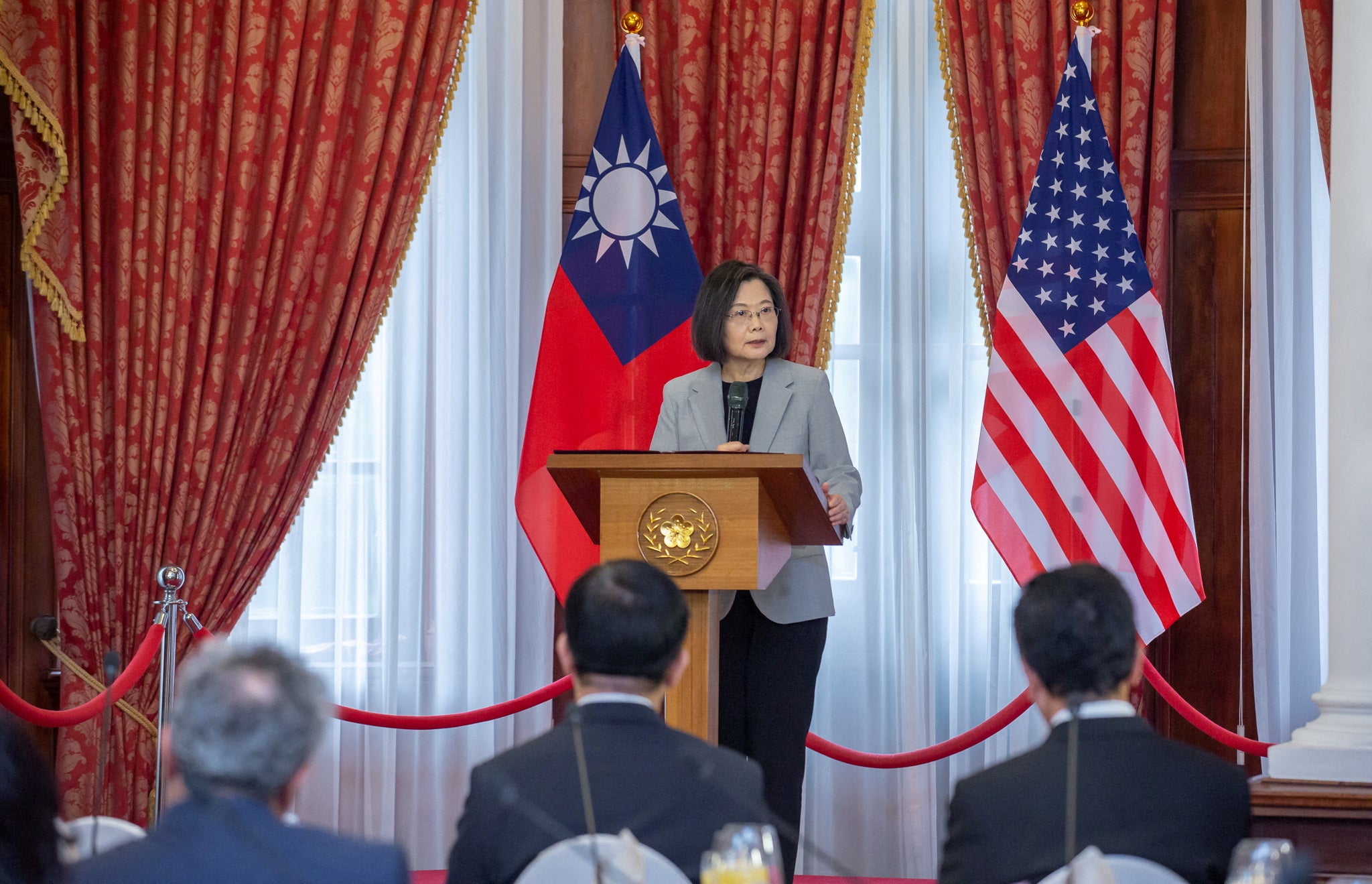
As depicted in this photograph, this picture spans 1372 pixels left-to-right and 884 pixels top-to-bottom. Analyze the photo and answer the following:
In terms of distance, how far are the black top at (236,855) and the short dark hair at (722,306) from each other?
7.75 feet

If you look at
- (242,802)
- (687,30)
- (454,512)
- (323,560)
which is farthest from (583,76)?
(242,802)

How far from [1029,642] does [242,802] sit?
1.13 m

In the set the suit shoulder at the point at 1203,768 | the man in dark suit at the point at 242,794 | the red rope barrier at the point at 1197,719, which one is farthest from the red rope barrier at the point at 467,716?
the man in dark suit at the point at 242,794

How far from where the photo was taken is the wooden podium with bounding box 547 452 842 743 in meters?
2.91

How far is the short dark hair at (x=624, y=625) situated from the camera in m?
2.10

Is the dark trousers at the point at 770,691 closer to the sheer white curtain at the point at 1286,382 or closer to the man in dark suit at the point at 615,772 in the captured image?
the man in dark suit at the point at 615,772

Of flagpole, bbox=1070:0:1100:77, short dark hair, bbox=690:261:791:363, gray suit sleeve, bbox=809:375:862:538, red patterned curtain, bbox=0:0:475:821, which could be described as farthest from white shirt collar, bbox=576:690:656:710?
flagpole, bbox=1070:0:1100:77

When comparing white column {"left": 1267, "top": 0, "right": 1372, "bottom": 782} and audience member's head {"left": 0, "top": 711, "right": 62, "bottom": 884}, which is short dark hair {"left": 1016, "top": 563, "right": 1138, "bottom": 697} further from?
white column {"left": 1267, "top": 0, "right": 1372, "bottom": 782}

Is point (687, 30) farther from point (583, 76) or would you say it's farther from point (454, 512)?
point (454, 512)

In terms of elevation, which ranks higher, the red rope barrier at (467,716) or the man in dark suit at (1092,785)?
the man in dark suit at (1092,785)

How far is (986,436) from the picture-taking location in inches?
184

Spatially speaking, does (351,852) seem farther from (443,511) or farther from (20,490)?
(20,490)

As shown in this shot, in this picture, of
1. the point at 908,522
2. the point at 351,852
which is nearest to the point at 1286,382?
the point at 908,522

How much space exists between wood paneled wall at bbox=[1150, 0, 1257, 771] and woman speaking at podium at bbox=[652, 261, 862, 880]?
1962 mm
